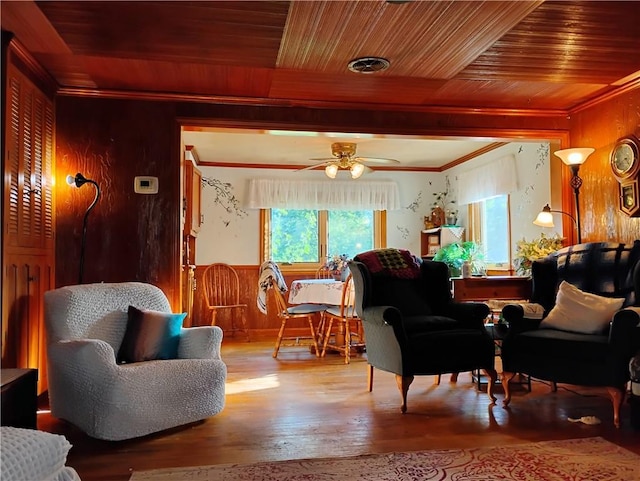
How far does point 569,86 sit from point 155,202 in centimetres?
314

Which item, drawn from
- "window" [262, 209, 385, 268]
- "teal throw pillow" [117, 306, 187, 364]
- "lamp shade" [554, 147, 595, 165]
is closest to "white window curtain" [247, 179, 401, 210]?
"window" [262, 209, 385, 268]

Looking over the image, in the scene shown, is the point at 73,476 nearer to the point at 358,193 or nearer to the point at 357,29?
the point at 357,29

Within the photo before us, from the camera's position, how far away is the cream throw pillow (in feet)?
10.3

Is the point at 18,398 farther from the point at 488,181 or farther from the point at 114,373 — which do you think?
the point at 488,181

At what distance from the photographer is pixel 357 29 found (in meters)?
2.77

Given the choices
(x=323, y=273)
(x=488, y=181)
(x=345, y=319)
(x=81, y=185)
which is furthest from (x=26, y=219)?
(x=488, y=181)

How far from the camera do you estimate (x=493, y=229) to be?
5.95m

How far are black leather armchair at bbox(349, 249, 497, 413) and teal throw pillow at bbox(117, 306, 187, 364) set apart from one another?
1.30 m

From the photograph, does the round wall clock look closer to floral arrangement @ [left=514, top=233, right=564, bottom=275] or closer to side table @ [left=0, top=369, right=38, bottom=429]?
floral arrangement @ [left=514, top=233, right=564, bottom=275]

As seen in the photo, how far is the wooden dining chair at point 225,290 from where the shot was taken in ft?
21.3

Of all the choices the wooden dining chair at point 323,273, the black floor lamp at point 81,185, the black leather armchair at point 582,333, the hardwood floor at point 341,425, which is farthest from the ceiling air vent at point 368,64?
the wooden dining chair at point 323,273

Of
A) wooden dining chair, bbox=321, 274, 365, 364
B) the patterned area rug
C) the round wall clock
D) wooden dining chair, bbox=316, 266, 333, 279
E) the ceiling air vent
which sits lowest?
the patterned area rug

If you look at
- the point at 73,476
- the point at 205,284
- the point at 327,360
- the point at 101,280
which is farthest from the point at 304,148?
the point at 73,476

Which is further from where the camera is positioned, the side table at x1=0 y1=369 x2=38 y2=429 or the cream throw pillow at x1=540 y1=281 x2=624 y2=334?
the cream throw pillow at x1=540 y1=281 x2=624 y2=334
